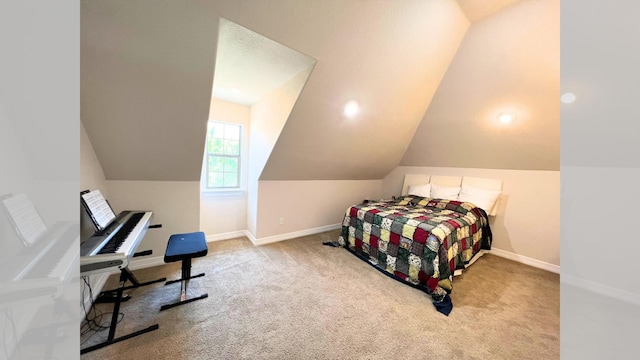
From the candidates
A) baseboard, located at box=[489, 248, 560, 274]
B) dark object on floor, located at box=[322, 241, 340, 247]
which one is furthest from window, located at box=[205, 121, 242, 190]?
baseboard, located at box=[489, 248, 560, 274]

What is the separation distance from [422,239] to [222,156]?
3.08 m

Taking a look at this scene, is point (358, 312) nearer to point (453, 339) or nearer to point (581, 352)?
point (453, 339)

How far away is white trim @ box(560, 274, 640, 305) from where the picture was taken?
441 mm

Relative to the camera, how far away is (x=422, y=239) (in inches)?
85.5

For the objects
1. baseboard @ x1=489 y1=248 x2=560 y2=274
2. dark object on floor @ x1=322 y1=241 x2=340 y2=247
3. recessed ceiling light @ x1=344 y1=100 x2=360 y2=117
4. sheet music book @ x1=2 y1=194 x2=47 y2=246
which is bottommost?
baseboard @ x1=489 y1=248 x2=560 y2=274

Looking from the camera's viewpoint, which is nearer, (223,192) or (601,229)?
(601,229)

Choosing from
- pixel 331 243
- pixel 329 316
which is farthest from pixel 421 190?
pixel 329 316

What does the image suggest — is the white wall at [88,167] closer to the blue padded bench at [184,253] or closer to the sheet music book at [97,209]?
the sheet music book at [97,209]

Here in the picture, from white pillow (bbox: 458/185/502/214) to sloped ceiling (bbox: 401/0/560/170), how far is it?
0.42m

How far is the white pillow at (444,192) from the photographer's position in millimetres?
3342

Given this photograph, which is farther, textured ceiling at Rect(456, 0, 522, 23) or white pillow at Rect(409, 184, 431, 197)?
white pillow at Rect(409, 184, 431, 197)

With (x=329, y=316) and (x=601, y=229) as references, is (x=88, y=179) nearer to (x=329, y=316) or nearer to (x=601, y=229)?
(x=329, y=316)

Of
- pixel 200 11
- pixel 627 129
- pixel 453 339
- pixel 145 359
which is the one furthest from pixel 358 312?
pixel 200 11

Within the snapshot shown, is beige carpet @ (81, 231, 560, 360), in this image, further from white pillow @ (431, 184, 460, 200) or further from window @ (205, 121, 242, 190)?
window @ (205, 121, 242, 190)
